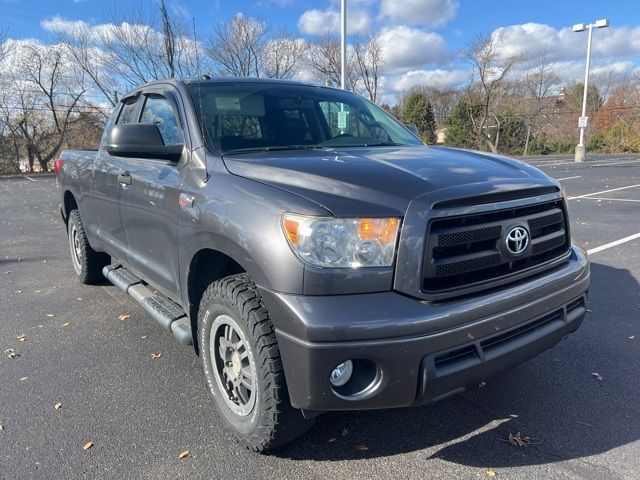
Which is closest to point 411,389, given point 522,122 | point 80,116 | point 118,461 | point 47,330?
point 118,461

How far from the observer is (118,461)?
2.54m

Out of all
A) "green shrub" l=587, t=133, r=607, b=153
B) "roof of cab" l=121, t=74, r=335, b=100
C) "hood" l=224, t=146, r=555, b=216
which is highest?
"roof of cab" l=121, t=74, r=335, b=100

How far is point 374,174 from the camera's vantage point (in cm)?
241

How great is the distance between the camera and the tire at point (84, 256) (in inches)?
210

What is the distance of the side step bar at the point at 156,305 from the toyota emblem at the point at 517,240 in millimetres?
1868

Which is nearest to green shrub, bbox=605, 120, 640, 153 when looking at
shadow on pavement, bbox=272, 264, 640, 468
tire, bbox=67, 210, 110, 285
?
shadow on pavement, bbox=272, 264, 640, 468

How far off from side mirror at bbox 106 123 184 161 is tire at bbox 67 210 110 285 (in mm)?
2538

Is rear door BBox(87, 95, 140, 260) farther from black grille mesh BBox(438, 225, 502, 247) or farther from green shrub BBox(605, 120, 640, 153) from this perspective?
green shrub BBox(605, 120, 640, 153)

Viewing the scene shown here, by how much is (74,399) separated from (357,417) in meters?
1.77

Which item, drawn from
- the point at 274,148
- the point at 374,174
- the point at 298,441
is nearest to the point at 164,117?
the point at 274,148

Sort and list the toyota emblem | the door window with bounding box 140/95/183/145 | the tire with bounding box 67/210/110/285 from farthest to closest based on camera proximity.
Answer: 1. the tire with bounding box 67/210/110/285
2. the door window with bounding box 140/95/183/145
3. the toyota emblem

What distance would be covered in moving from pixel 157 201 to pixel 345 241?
1592 millimetres

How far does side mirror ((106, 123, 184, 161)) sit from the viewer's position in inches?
117

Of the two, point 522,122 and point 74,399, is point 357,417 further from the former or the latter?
point 522,122
